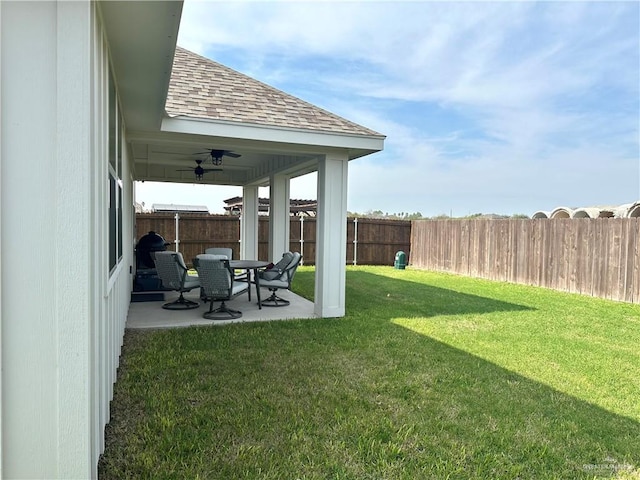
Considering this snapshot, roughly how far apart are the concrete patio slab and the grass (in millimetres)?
462

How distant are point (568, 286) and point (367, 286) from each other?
478 centimetres

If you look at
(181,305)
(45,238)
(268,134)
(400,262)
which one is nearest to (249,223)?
(181,305)

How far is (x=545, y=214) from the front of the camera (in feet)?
49.2

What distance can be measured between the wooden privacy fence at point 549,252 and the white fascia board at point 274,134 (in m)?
6.18

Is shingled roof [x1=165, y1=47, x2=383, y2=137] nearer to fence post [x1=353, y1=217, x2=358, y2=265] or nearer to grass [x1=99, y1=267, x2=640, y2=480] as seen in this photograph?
grass [x1=99, y1=267, x2=640, y2=480]

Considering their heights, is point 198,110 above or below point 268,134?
above

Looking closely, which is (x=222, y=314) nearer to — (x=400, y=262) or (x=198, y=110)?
(x=198, y=110)

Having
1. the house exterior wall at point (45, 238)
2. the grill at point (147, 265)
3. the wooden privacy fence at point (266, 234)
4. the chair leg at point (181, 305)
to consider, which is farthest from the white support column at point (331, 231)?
the wooden privacy fence at point (266, 234)

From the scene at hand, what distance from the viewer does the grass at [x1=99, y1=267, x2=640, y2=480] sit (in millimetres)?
2797

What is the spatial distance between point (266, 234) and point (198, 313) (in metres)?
8.99

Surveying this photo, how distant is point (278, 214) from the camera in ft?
32.8

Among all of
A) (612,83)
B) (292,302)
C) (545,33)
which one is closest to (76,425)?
(292,302)

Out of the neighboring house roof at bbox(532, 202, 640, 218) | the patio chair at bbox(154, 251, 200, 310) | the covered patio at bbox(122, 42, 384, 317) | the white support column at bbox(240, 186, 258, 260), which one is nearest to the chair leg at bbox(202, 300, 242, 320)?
the patio chair at bbox(154, 251, 200, 310)

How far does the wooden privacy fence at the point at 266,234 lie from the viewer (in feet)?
48.0
